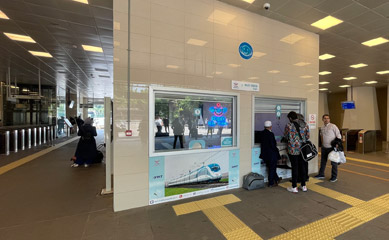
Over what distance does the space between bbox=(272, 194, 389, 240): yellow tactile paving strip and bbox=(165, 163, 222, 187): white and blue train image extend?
5.17ft

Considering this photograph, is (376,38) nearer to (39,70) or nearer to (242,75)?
(242,75)

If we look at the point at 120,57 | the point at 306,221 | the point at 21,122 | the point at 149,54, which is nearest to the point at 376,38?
the point at 306,221

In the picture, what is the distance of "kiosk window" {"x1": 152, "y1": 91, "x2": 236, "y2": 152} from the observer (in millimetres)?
3354

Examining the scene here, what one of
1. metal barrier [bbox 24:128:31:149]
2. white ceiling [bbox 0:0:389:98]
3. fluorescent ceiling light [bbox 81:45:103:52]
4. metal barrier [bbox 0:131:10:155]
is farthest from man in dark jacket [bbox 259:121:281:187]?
metal barrier [bbox 24:128:31:149]

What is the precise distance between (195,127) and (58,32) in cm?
482

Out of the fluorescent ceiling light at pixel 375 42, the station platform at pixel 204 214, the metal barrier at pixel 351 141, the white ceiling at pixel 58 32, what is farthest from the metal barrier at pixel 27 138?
the metal barrier at pixel 351 141

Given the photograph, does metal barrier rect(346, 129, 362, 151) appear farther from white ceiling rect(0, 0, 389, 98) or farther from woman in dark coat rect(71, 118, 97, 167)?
woman in dark coat rect(71, 118, 97, 167)

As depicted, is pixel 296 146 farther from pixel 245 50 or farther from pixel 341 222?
pixel 245 50

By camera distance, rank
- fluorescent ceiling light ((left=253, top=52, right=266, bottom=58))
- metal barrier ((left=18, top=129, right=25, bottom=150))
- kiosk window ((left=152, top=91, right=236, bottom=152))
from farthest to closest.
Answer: metal barrier ((left=18, top=129, right=25, bottom=150)) → fluorescent ceiling light ((left=253, top=52, right=266, bottom=58)) → kiosk window ((left=152, top=91, right=236, bottom=152))

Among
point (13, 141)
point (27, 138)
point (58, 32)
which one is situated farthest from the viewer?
point (27, 138)

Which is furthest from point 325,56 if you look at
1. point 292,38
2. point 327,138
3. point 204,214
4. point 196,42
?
point 204,214

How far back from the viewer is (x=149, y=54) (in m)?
3.12

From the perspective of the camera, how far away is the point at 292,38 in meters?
4.67

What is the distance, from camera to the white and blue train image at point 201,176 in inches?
134
